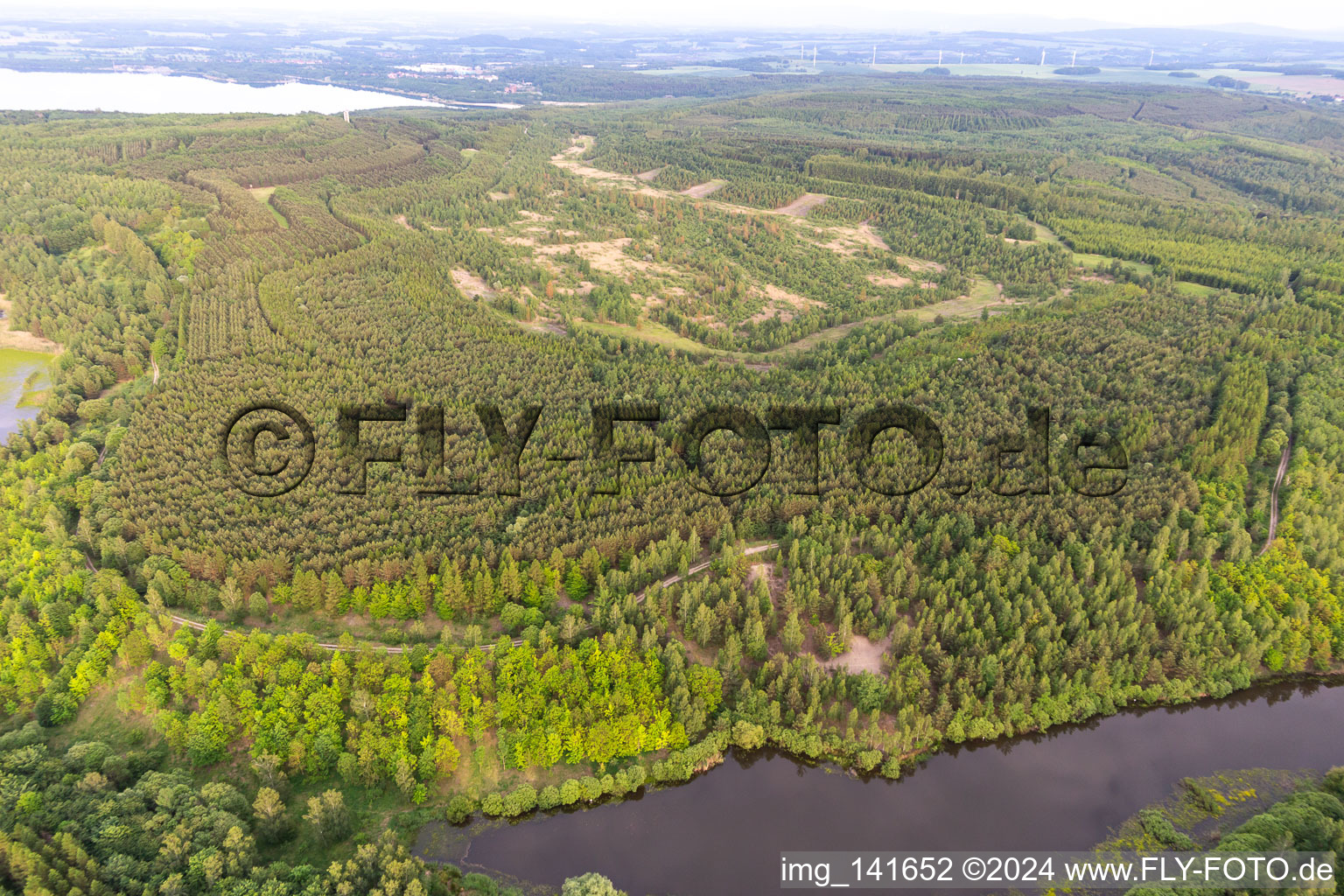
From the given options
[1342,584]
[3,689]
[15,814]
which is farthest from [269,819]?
[1342,584]

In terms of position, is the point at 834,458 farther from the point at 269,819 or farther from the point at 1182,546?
the point at 269,819

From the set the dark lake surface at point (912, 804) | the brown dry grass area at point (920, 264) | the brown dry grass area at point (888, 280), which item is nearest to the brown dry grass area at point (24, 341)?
the dark lake surface at point (912, 804)

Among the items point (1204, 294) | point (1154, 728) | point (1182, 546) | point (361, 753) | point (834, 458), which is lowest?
point (1154, 728)

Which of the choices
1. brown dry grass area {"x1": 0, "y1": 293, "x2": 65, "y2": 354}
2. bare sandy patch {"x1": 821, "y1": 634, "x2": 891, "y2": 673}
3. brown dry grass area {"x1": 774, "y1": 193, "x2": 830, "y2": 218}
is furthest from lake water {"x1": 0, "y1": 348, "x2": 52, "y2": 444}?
brown dry grass area {"x1": 774, "y1": 193, "x2": 830, "y2": 218}

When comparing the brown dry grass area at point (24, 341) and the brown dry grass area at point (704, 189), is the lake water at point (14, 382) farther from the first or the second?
the brown dry grass area at point (704, 189)

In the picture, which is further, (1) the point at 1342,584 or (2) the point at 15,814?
(1) the point at 1342,584

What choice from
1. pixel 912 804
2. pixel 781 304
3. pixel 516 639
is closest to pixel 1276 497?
pixel 912 804

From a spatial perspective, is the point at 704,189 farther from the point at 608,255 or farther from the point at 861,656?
the point at 861,656

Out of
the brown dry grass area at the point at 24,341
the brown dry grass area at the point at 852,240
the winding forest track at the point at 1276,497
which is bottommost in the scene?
the winding forest track at the point at 1276,497
